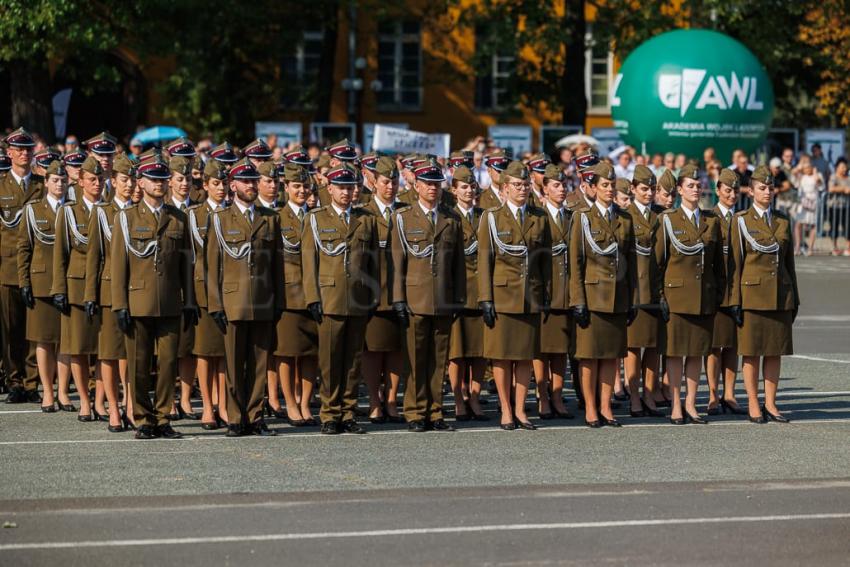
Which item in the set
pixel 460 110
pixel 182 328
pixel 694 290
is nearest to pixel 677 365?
pixel 694 290

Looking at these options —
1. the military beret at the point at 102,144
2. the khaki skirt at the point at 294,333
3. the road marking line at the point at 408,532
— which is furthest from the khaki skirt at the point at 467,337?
the road marking line at the point at 408,532

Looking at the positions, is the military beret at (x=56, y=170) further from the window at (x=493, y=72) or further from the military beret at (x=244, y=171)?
the window at (x=493, y=72)

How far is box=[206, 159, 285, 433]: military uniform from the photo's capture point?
42.1ft

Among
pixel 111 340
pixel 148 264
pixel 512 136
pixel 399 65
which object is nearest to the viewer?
pixel 148 264

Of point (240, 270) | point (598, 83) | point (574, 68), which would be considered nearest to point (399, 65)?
point (598, 83)

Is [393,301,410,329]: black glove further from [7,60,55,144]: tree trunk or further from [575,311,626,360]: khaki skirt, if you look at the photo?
[7,60,55,144]: tree trunk

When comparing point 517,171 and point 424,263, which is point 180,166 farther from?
point 517,171

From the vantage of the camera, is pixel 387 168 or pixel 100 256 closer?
pixel 100 256

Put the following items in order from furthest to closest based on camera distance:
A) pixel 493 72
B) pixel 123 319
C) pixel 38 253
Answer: pixel 493 72 < pixel 38 253 < pixel 123 319

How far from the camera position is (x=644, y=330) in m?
14.0

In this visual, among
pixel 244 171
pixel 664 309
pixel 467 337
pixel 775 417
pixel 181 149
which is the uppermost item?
pixel 181 149

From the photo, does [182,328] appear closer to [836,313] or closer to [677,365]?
[677,365]

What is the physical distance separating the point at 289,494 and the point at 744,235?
5.06 meters

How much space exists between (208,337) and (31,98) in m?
21.6
